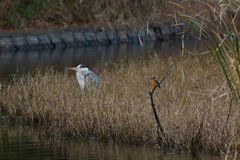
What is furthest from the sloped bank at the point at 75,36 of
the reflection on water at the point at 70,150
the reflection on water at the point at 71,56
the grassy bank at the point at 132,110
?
the reflection on water at the point at 70,150

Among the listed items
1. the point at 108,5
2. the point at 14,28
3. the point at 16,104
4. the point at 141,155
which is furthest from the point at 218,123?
the point at 108,5

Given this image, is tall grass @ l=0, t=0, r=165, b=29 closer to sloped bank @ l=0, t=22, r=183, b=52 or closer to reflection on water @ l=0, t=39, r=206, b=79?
sloped bank @ l=0, t=22, r=183, b=52

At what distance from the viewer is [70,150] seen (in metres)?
6.79

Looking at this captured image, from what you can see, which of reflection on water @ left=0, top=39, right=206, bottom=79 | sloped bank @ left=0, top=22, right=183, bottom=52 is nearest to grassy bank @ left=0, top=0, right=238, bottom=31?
sloped bank @ left=0, top=22, right=183, bottom=52

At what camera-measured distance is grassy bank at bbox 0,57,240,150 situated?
6.48 m

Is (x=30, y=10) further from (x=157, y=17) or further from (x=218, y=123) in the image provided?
(x=218, y=123)

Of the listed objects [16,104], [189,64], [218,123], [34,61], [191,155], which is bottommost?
[191,155]

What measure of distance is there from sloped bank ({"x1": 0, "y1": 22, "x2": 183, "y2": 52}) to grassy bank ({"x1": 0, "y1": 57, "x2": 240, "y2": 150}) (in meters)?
9.78

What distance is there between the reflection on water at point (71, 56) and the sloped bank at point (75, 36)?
32.9 inches

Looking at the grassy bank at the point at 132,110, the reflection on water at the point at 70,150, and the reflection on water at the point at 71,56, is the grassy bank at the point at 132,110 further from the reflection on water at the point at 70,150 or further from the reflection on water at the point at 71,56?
the reflection on water at the point at 71,56

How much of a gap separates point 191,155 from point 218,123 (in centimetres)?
56

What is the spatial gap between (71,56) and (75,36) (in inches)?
165

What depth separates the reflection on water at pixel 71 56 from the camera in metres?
15.7

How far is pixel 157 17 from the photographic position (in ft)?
87.5
